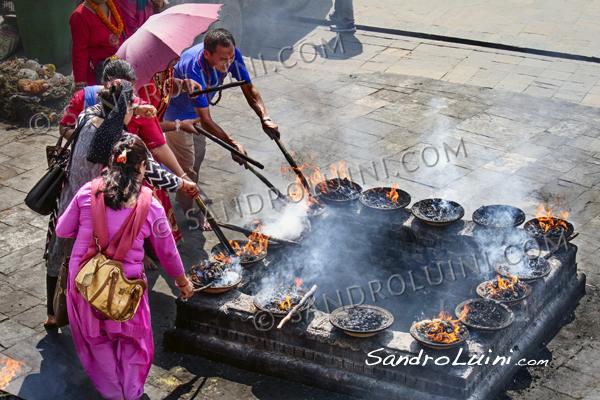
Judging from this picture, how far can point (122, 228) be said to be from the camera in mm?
3783

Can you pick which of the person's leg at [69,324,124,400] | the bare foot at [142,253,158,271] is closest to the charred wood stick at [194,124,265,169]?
the bare foot at [142,253,158,271]

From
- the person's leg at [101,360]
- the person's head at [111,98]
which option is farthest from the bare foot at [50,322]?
the person's head at [111,98]

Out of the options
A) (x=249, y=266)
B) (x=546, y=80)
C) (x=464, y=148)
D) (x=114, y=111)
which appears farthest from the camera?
(x=546, y=80)

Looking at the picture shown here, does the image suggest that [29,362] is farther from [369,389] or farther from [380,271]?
[380,271]

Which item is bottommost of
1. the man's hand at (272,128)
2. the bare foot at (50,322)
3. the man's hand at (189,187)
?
the bare foot at (50,322)

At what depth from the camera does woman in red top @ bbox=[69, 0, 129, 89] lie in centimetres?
662

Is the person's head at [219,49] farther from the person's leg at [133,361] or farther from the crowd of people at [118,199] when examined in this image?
the person's leg at [133,361]

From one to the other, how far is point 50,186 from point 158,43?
159 centimetres

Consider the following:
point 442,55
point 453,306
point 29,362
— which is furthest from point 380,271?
point 442,55

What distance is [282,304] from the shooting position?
4547 millimetres

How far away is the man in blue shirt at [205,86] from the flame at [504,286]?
8.70 ft

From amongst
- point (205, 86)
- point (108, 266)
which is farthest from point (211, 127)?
point (108, 266)

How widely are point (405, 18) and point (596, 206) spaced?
8.34 m

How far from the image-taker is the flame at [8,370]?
14.9 ft
